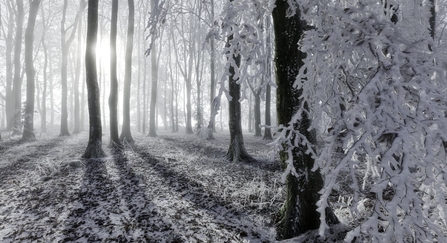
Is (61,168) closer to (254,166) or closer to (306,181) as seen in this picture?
(254,166)

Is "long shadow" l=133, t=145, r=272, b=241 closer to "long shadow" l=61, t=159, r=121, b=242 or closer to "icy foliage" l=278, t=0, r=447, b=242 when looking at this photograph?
"long shadow" l=61, t=159, r=121, b=242

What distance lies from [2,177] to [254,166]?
255 inches

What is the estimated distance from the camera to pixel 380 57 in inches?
62.7

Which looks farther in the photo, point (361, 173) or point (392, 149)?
point (361, 173)

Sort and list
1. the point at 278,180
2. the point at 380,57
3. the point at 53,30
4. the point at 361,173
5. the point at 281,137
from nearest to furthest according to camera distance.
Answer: the point at 380,57 < the point at 281,137 < the point at 278,180 < the point at 361,173 < the point at 53,30

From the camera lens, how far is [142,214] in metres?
3.92

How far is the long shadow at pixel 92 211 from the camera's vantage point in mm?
3230

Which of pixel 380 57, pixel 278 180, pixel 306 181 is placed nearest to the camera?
pixel 380 57

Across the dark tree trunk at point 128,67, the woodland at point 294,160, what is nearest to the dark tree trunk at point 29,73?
the woodland at point 294,160

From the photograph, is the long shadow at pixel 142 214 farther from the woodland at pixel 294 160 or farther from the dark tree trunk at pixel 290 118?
the dark tree trunk at pixel 290 118

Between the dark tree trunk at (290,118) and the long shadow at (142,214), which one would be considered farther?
the long shadow at (142,214)

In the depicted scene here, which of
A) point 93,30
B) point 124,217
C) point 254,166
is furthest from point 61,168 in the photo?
point 254,166

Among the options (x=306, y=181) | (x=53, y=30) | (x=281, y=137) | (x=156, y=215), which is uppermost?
(x=53, y=30)

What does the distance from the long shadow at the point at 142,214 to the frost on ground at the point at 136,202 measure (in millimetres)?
14
